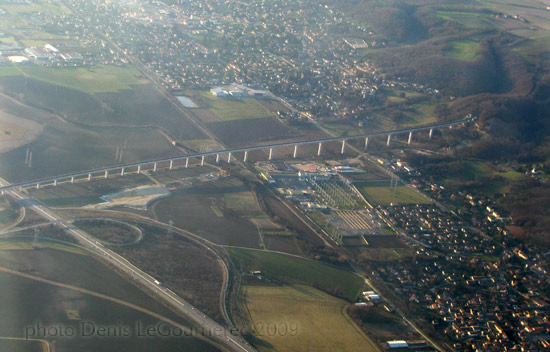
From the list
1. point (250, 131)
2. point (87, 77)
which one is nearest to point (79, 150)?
point (250, 131)

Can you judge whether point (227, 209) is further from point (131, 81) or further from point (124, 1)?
point (124, 1)

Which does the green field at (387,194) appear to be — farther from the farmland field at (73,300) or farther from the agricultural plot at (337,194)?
the farmland field at (73,300)

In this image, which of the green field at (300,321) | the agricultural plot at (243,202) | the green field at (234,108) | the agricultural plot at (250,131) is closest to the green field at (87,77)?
the green field at (234,108)

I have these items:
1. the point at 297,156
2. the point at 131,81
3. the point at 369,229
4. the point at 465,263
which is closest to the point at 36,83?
the point at 131,81

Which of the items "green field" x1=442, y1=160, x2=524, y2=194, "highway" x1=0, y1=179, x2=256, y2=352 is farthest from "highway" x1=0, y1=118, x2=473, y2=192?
"green field" x1=442, y1=160, x2=524, y2=194

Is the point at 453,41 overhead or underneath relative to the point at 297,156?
overhead
